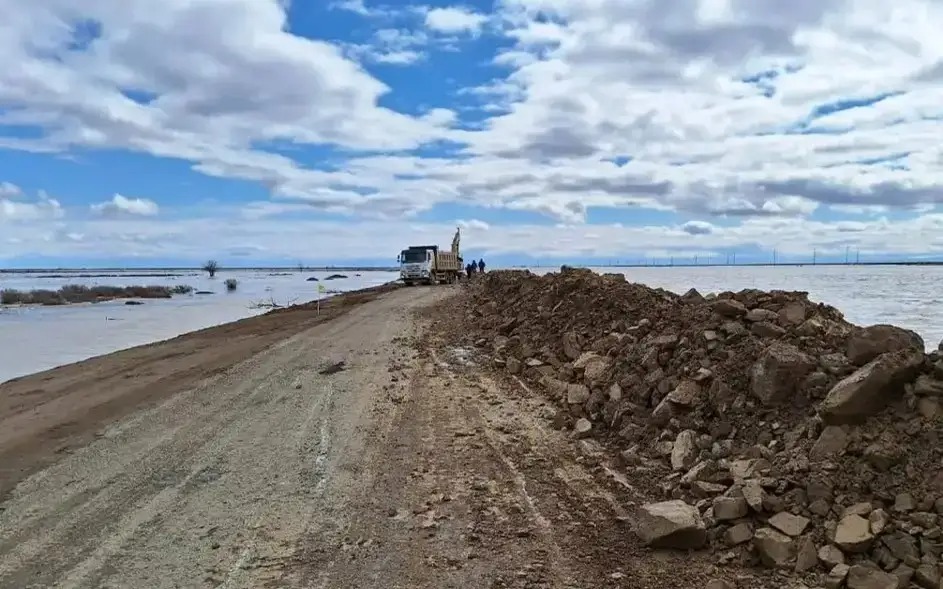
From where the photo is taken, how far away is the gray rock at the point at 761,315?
823cm

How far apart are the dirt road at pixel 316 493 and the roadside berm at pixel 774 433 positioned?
1.66ft

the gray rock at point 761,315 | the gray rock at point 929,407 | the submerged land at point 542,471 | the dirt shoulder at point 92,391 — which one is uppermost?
the gray rock at point 761,315

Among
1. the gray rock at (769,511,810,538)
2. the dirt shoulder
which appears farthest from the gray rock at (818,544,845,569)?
the dirt shoulder

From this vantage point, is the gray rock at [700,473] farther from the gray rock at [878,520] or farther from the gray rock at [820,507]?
the gray rock at [878,520]

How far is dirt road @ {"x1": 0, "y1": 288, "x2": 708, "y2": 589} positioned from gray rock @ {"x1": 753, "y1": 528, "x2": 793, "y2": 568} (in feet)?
1.90

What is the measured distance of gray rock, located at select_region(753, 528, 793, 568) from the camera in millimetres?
4551

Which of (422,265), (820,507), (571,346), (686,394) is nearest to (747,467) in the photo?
(820,507)

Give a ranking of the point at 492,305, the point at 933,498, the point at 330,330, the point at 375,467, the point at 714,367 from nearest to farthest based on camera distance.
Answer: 1. the point at 933,498
2. the point at 375,467
3. the point at 714,367
4. the point at 330,330
5. the point at 492,305

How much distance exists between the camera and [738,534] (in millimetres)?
4883

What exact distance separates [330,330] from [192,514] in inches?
544

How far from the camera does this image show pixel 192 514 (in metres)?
5.83

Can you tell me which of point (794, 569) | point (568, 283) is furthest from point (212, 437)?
point (568, 283)

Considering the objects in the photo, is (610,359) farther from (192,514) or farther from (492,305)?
(492,305)

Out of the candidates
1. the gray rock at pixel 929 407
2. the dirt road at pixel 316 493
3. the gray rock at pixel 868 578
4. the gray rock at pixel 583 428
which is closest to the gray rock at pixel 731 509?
the dirt road at pixel 316 493
